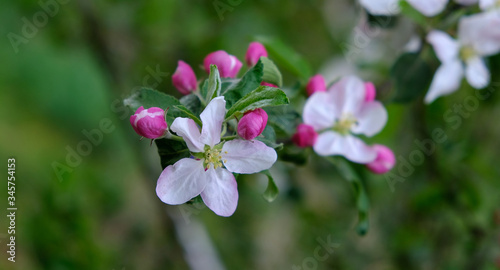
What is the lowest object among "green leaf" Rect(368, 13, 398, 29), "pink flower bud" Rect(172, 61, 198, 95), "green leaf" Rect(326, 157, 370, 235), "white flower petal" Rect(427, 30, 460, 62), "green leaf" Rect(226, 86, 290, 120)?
"green leaf" Rect(326, 157, 370, 235)

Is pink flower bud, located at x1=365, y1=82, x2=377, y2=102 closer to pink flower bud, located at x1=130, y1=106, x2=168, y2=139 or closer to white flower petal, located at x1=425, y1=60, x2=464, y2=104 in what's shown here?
white flower petal, located at x1=425, y1=60, x2=464, y2=104

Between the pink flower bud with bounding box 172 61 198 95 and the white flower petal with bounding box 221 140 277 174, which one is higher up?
the pink flower bud with bounding box 172 61 198 95

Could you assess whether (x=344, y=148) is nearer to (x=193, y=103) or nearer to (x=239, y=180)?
(x=193, y=103)

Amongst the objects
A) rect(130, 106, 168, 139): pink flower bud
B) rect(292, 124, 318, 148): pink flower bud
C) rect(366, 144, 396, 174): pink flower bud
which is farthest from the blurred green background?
rect(130, 106, 168, 139): pink flower bud

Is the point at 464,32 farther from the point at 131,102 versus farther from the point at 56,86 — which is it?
the point at 56,86

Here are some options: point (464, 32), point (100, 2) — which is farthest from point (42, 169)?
point (464, 32)

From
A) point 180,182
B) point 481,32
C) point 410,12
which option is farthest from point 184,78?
point 481,32

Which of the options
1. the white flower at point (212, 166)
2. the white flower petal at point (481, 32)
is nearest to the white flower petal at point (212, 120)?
the white flower at point (212, 166)
